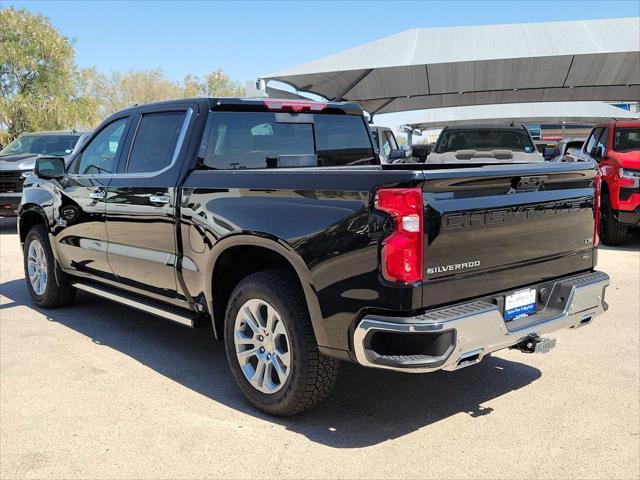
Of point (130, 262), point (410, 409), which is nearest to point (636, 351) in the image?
point (410, 409)

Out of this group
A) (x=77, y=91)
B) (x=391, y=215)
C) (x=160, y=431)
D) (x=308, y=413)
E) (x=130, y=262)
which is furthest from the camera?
(x=77, y=91)

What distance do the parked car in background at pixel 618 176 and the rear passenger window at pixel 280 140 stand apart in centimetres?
518

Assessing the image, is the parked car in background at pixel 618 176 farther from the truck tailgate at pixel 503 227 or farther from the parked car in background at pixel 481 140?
the truck tailgate at pixel 503 227

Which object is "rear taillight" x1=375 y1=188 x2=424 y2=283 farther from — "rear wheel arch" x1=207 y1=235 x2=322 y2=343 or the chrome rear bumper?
"rear wheel arch" x1=207 y1=235 x2=322 y2=343

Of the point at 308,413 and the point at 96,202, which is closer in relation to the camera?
the point at 308,413

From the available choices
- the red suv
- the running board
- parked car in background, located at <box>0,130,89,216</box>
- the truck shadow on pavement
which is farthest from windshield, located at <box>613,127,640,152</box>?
parked car in background, located at <box>0,130,89,216</box>

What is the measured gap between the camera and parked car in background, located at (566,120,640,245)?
9305 mm

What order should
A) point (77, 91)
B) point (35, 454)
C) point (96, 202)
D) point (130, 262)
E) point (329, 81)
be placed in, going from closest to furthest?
point (35, 454), point (130, 262), point (96, 202), point (329, 81), point (77, 91)

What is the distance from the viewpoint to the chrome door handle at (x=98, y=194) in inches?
202

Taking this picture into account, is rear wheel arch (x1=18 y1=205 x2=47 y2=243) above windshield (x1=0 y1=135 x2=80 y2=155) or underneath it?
underneath

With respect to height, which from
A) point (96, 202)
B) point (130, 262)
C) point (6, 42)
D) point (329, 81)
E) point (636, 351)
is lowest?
point (636, 351)

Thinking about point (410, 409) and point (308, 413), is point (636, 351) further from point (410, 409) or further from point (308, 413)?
point (308, 413)

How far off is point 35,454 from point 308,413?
1509mm

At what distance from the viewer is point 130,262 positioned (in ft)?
16.0
